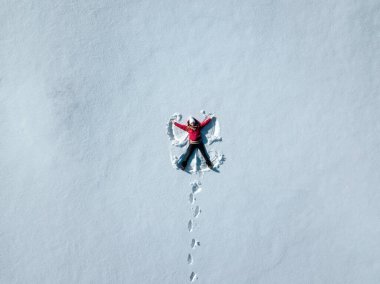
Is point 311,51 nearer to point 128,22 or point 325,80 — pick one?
point 325,80

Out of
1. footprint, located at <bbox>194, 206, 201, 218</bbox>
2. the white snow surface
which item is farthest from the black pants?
footprint, located at <bbox>194, 206, 201, 218</bbox>

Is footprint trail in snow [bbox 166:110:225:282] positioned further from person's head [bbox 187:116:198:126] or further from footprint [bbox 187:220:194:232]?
person's head [bbox 187:116:198:126]

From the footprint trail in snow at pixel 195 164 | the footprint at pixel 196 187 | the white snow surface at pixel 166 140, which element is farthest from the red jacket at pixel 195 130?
the footprint at pixel 196 187

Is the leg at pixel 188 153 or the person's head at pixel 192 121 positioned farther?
the leg at pixel 188 153

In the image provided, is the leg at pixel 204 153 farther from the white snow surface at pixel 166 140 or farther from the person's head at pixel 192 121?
the person's head at pixel 192 121

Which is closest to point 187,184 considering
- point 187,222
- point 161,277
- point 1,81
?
point 187,222

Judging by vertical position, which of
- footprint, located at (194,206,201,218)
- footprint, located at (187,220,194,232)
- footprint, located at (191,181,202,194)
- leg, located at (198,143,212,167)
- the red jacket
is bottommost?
footprint, located at (187,220,194,232)

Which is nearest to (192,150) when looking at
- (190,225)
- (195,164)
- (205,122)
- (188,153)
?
(188,153)

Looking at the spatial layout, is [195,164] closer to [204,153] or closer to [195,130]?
[204,153]
